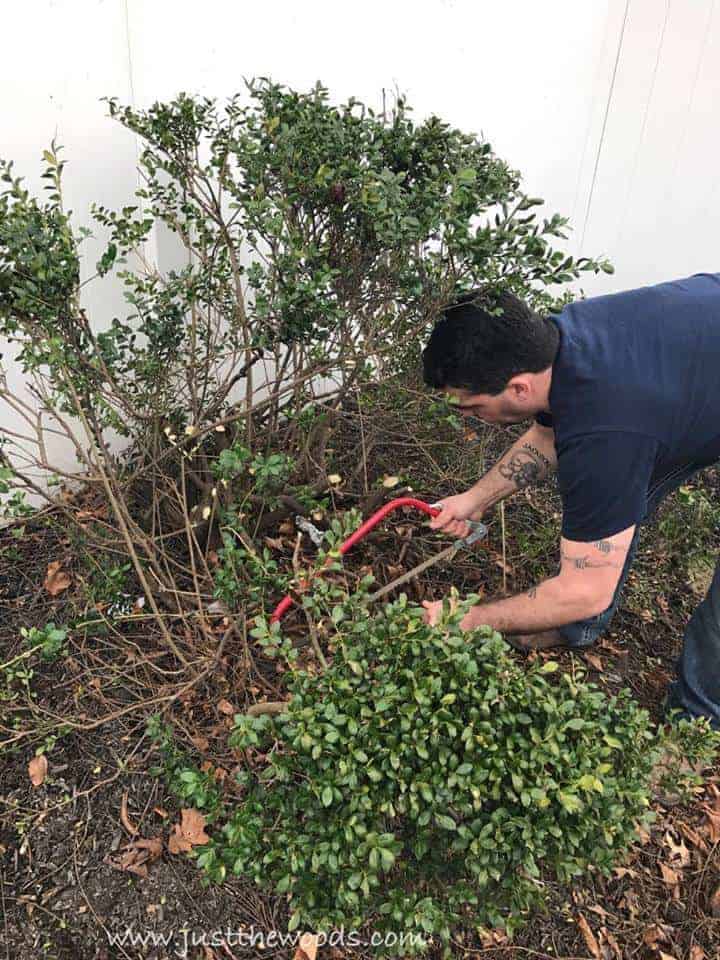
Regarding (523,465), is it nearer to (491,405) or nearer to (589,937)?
(491,405)

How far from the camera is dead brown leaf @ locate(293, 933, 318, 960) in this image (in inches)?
81.4

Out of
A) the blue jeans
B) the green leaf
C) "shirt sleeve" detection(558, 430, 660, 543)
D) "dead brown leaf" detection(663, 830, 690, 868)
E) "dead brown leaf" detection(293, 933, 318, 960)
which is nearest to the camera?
the green leaf

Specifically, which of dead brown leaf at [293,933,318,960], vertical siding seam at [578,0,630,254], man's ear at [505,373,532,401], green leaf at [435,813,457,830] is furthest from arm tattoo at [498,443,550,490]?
vertical siding seam at [578,0,630,254]

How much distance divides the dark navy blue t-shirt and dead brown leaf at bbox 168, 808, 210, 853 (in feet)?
4.99

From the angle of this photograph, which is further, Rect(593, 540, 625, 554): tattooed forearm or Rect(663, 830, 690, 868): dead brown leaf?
Rect(663, 830, 690, 868): dead brown leaf

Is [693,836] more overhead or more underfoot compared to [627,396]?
more underfoot

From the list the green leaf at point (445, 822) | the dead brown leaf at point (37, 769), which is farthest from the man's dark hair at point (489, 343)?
the dead brown leaf at point (37, 769)

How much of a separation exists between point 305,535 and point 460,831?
1.90m

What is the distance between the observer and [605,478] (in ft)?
7.23

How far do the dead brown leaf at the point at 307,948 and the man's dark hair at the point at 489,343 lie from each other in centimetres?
172

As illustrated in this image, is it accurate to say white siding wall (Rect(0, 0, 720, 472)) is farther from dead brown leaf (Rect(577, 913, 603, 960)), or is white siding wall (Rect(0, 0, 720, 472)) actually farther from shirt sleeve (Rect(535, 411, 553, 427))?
dead brown leaf (Rect(577, 913, 603, 960))

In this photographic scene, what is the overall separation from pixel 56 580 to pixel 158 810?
3.87ft

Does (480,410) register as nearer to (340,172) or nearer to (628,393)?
(628,393)

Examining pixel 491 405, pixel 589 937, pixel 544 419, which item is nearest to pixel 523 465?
pixel 544 419
